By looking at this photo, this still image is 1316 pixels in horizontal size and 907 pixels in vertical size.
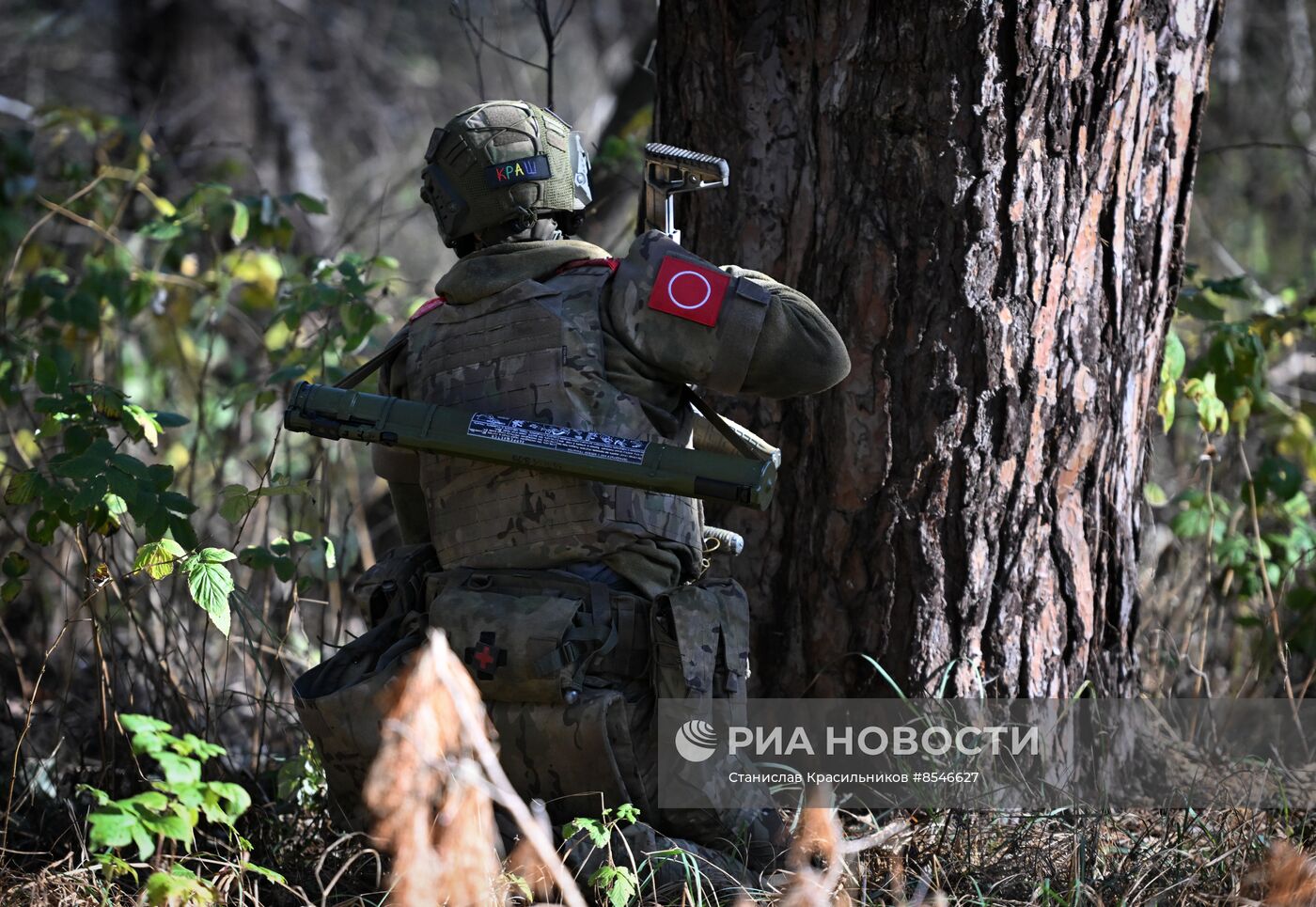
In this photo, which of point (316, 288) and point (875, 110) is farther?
point (316, 288)

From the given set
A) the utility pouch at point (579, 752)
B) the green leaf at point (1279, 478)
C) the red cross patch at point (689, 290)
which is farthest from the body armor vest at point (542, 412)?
the green leaf at point (1279, 478)

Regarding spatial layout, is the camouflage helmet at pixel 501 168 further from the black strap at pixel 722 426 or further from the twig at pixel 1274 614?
the twig at pixel 1274 614

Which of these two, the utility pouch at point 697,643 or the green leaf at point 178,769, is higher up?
the utility pouch at point 697,643

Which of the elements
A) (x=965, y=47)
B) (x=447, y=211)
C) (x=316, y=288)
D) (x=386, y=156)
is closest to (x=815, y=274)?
(x=965, y=47)

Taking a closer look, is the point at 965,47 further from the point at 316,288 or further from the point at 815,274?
the point at 316,288

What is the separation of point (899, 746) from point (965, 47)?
1.64m

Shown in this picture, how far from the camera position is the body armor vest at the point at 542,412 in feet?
8.71

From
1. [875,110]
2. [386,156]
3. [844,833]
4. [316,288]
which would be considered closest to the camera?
[844,833]

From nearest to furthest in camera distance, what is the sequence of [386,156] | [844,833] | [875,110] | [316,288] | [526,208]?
[526,208] < [844,833] < [875,110] < [316,288] < [386,156]

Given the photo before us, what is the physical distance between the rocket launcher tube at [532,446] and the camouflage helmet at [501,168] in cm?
43

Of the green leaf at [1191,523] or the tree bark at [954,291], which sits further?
the green leaf at [1191,523]

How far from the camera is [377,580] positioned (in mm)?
2879

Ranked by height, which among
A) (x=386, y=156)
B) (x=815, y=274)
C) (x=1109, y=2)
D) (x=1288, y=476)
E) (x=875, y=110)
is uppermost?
(x=386, y=156)

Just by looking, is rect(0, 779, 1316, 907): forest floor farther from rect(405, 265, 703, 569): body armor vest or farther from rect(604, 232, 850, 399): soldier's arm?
rect(604, 232, 850, 399): soldier's arm
